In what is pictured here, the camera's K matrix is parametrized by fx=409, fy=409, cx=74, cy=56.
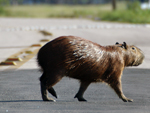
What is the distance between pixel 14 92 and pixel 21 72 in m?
2.85

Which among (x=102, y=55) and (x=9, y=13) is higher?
(x=102, y=55)

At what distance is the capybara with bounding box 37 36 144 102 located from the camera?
664cm

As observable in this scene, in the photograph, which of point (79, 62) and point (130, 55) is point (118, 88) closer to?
point (130, 55)

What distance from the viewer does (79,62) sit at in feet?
21.9

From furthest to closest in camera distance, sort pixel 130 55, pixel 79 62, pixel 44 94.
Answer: pixel 130 55 < pixel 44 94 < pixel 79 62

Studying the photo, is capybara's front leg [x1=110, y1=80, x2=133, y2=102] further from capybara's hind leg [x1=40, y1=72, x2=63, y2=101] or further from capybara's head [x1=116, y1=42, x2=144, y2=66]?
capybara's hind leg [x1=40, y1=72, x2=63, y2=101]

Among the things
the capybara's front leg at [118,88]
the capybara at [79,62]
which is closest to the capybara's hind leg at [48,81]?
the capybara at [79,62]

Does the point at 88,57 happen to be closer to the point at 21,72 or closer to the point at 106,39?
the point at 21,72

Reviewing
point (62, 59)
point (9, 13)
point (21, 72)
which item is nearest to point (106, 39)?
point (21, 72)

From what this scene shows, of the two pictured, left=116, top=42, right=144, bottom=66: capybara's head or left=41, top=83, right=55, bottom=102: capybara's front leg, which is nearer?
left=41, top=83, right=55, bottom=102: capybara's front leg

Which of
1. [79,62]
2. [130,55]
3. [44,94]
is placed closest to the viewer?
[79,62]

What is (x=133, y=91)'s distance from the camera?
26.5 feet

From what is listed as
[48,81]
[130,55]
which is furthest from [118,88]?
[48,81]

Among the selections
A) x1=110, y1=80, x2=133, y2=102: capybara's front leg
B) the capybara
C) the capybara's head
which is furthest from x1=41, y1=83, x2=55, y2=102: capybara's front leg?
the capybara's head
